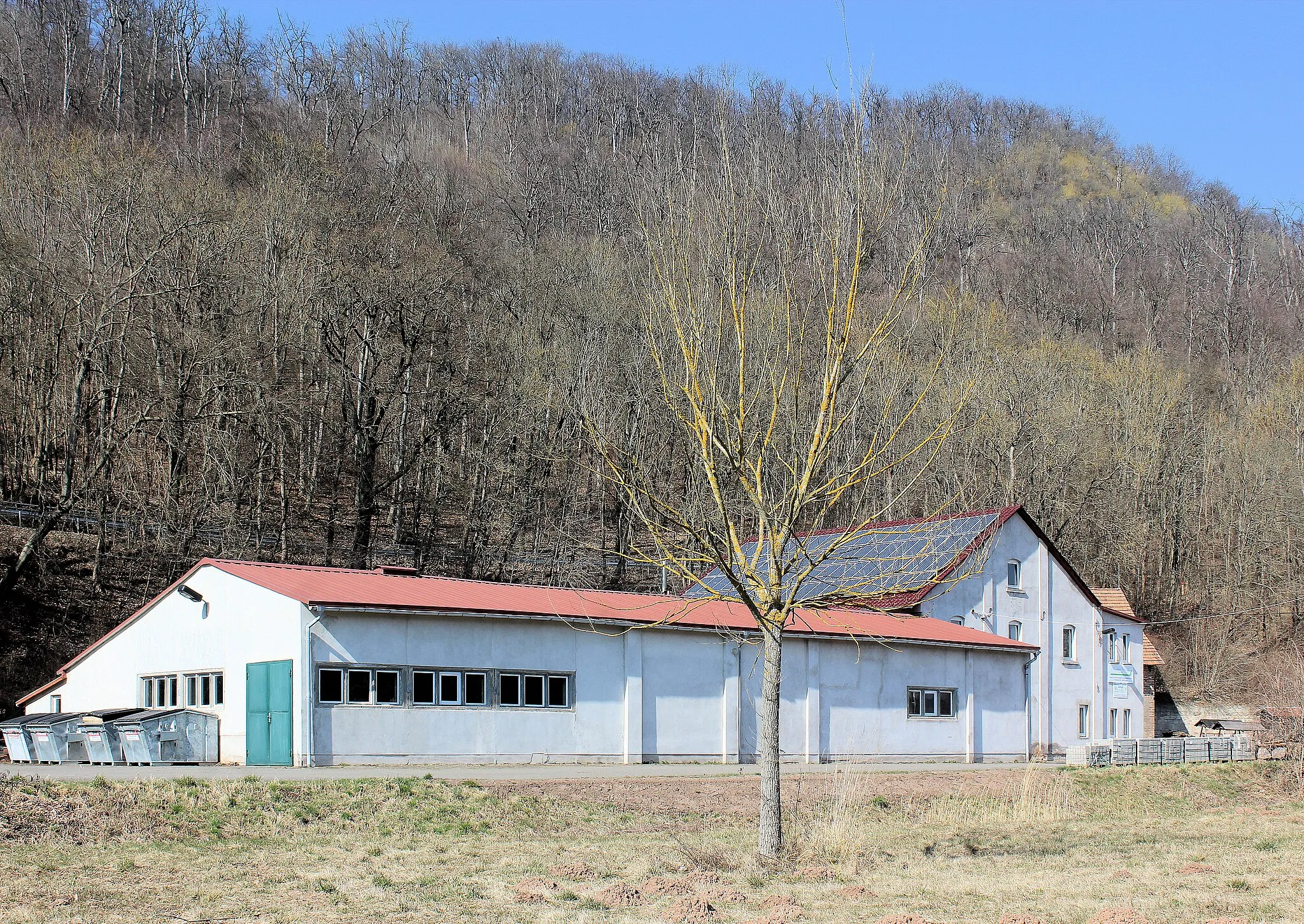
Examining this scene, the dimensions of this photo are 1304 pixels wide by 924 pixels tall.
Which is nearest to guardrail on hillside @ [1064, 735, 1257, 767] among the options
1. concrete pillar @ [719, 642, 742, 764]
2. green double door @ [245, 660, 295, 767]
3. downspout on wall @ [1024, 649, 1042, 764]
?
downspout on wall @ [1024, 649, 1042, 764]

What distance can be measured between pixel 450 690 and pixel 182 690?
6560 millimetres

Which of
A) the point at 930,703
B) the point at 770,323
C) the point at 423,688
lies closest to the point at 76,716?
the point at 423,688

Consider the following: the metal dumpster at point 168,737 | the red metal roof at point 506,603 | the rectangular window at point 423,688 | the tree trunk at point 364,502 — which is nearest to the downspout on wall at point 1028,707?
the red metal roof at point 506,603

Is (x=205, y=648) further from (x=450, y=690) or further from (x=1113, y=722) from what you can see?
(x=1113, y=722)

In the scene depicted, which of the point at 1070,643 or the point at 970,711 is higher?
the point at 1070,643

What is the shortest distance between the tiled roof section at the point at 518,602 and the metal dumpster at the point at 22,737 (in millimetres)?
4597

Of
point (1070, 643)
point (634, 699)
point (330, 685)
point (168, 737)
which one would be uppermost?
point (330, 685)

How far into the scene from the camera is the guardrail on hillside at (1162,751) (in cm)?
3294

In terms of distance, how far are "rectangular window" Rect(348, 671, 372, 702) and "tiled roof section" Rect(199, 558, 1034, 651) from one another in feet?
4.68

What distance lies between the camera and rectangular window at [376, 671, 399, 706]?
25.7 meters

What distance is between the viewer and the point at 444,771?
2392cm

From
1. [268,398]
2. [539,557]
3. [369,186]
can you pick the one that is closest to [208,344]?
[268,398]

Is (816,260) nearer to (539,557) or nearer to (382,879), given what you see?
(382,879)

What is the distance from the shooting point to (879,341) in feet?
45.0
